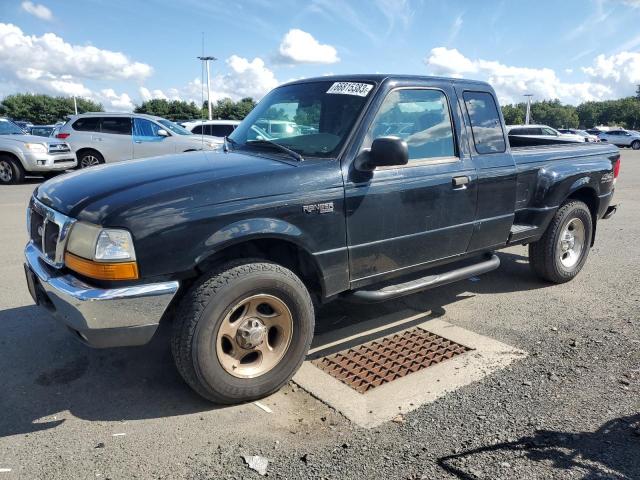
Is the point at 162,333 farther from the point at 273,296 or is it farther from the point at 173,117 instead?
the point at 173,117

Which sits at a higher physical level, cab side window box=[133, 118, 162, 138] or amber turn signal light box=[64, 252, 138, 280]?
cab side window box=[133, 118, 162, 138]

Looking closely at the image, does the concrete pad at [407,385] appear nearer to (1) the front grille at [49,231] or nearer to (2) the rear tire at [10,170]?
(1) the front grille at [49,231]

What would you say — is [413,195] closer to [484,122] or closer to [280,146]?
[280,146]

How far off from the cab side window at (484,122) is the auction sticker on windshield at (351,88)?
103cm

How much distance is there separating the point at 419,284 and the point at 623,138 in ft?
145

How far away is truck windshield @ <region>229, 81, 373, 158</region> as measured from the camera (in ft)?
12.0

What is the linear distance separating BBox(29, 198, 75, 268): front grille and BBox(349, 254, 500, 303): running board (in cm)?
186

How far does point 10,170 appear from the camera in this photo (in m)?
13.3

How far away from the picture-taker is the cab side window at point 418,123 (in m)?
3.77

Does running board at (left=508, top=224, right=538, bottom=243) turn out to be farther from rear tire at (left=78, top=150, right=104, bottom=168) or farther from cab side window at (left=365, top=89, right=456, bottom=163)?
rear tire at (left=78, top=150, right=104, bottom=168)

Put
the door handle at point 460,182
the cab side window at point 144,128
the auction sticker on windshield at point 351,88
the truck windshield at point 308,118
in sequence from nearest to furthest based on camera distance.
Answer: the truck windshield at point 308,118 → the auction sticker on windshield at point 351,88 → the door handle at point 460,182 → the cab side window at point 144,128

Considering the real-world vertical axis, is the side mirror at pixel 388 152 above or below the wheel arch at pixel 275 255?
above

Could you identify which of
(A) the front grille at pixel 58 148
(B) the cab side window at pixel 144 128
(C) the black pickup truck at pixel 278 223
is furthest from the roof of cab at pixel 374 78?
(A) the front grille at pixel 58 148

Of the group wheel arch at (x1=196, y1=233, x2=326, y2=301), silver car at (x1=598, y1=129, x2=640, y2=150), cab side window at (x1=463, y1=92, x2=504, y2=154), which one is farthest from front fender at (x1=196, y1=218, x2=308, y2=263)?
silver car at (x1=598, y1=129, x2=640, y2=150)
